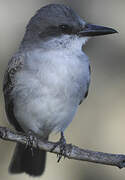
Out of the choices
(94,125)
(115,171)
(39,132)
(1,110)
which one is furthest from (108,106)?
(39,132)

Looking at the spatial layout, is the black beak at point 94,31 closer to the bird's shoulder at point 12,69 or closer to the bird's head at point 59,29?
the bird's head at point 59,29

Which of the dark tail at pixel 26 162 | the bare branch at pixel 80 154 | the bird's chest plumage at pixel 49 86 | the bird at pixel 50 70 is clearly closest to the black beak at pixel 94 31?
the bird at pixel 50 70

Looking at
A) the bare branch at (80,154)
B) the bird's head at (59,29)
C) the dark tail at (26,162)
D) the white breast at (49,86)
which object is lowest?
the dark tail at (26,162)

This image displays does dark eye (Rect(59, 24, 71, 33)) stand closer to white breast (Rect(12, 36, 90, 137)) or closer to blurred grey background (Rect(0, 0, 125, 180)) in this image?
white breast (Rect(12, 36, 90, 137))

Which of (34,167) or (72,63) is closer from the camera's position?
(72,63)

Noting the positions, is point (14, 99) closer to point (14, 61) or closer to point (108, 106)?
point (14, 61)

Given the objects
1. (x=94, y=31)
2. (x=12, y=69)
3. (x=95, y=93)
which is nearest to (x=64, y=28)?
(x=94, y=31)

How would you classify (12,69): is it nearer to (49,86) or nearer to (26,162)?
(49,86)
